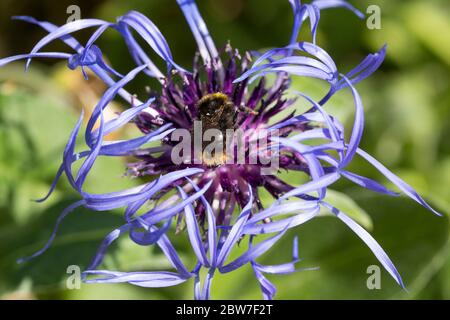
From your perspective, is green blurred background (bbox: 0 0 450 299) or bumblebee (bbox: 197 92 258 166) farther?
green blurred background (bbox: 0 0 450 299)

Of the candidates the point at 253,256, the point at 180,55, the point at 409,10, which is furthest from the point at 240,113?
the point at 409,10

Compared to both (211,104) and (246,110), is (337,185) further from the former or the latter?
(211,104)

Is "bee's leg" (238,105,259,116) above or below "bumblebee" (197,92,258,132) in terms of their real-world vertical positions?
above

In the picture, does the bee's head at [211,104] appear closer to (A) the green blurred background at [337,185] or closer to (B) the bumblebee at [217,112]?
(B) the bumblebee at [217,112]

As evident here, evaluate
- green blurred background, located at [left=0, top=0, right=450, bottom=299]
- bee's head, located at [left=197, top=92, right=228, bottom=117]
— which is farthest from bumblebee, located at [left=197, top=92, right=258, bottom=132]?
green blurred background, located at [left=0, top=0, right=450, bottom=299]

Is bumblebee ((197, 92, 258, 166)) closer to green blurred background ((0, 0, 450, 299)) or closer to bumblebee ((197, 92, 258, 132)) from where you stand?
bumblebee ((197, 92, 258, 132))

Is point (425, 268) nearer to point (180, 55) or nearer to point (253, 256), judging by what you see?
point (253, 256)

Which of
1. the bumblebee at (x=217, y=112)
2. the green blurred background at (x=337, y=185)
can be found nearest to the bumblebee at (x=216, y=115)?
the bumblebee at (x=217, y=112)

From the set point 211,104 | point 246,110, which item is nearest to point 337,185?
point 246,110

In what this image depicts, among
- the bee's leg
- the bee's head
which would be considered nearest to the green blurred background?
the bee's leg
